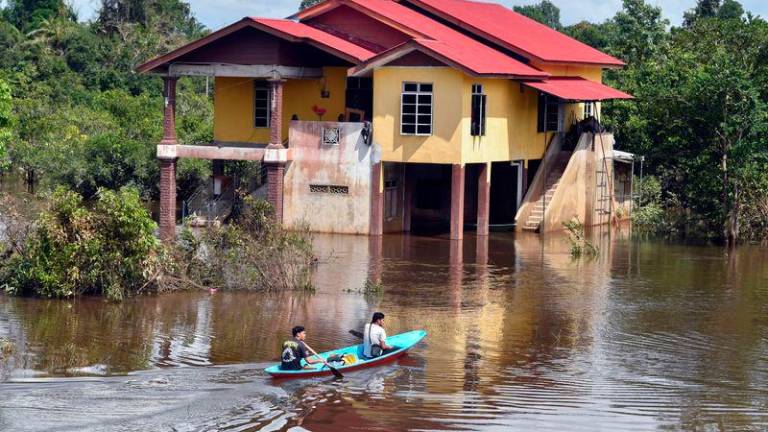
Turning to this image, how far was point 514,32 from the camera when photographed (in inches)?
1628

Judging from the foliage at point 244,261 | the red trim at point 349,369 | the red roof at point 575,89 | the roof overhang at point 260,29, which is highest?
the roof overhang at point 260,29

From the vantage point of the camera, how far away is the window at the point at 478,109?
35.0 metres

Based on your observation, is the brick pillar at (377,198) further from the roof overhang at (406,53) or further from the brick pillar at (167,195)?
the brick pillar at (167,195)

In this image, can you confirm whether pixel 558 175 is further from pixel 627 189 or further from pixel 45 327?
pixel 45 327

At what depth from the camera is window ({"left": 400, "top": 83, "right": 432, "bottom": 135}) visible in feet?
113

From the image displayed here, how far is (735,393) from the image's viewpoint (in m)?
19.4

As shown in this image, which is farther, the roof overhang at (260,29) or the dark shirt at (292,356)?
the roof overhang at (260,29)

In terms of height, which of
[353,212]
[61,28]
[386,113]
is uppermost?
[61,28]

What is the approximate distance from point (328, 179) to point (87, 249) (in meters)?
10.9

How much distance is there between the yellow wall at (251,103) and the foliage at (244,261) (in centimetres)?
1074

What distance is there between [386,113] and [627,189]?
1016 centimetres

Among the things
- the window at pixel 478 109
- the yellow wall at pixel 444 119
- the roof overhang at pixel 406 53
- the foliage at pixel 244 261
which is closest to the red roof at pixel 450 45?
the roof overhang at pixel 406 53

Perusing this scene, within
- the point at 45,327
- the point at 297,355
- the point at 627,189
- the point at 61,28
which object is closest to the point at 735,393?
the point at 297,355

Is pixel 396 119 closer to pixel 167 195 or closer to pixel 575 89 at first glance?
pixel 575 89
